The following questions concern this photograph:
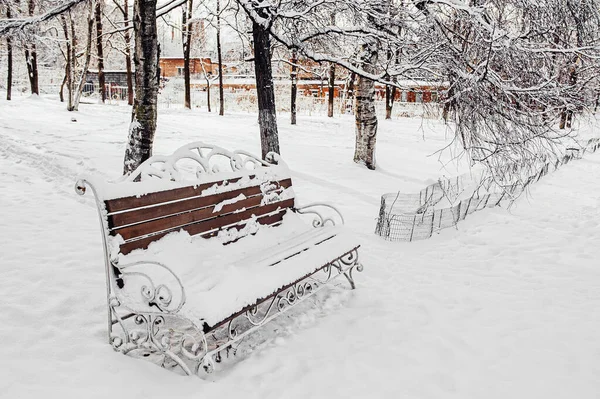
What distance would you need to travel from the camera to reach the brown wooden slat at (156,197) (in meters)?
2.87

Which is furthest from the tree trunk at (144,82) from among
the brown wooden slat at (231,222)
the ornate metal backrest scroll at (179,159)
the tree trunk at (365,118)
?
the tree trunk at (365,118)

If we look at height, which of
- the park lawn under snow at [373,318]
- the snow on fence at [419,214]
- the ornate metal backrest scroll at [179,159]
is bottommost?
the park lawn under snow at [373,318]

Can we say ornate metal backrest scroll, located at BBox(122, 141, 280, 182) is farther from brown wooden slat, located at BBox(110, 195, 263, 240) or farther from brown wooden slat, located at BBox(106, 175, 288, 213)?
brown wooden slat, located at BBox(110, 195, 263, 240)

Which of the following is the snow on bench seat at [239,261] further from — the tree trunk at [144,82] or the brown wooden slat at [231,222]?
the tree trunk at [144,82]

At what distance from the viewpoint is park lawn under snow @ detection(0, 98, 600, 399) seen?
278cm

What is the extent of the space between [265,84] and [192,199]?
3.81m

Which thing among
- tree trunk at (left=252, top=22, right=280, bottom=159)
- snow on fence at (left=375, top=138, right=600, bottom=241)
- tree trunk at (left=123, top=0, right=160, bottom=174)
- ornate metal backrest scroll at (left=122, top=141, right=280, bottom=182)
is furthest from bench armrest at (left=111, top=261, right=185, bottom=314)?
tree trunk at (left=252, top=22, right=280, bottom=159)

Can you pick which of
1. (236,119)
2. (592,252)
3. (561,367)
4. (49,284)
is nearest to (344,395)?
(561,367)

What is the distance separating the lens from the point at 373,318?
383 centimetres

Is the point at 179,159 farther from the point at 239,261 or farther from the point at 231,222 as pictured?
the point at 239,261

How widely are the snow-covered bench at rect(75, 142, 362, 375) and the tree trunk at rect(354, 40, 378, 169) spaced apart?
21.6 ft

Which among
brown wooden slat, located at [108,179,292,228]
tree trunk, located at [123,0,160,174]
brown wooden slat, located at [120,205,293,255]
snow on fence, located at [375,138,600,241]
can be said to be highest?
tree trunk, located at [123,0,160,174]

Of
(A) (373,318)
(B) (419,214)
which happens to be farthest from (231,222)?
(B) (419,214)

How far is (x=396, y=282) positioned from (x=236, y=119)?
18.3 m
